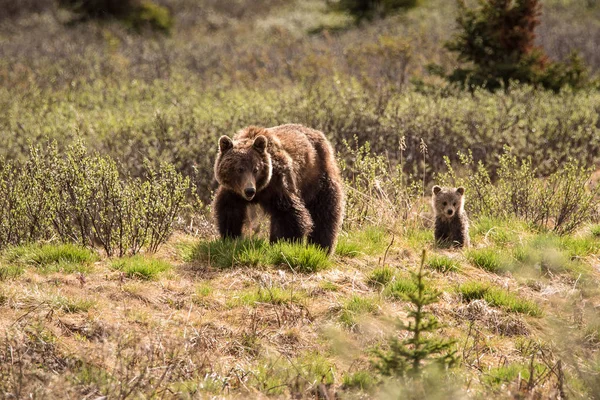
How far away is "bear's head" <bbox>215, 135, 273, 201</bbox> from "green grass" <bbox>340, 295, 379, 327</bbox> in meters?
1.39

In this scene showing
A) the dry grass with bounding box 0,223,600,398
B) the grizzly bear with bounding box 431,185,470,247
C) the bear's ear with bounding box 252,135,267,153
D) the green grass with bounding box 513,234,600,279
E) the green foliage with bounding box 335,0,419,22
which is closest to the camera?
the dry grass with bounding box 0,223,600,398

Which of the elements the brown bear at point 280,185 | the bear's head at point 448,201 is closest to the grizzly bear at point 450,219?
the bear's head at point 448,201

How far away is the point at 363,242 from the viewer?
7285 mm

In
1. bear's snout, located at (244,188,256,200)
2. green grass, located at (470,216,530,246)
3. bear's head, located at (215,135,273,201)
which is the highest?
bear's head, located at (215,135,273,201)

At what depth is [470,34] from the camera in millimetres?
13695

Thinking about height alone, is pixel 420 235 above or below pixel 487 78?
below

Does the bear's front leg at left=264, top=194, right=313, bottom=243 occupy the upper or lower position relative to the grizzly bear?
upper

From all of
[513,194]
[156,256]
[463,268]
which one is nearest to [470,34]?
[513,194]

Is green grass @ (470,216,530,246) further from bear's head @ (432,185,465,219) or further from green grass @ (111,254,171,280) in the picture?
green grass @ (111,254,171,280)

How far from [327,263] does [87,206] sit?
2.44 metres

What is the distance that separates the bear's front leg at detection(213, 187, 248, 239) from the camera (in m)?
6.91

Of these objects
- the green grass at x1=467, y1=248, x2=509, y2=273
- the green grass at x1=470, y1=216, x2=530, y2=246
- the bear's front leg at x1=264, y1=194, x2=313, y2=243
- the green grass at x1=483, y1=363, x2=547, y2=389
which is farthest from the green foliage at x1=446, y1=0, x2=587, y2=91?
the green grass at x1=483, y1=363, x2=547, y2=389

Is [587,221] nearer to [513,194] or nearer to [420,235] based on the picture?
[513,194]

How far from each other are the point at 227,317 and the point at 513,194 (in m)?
4.31
